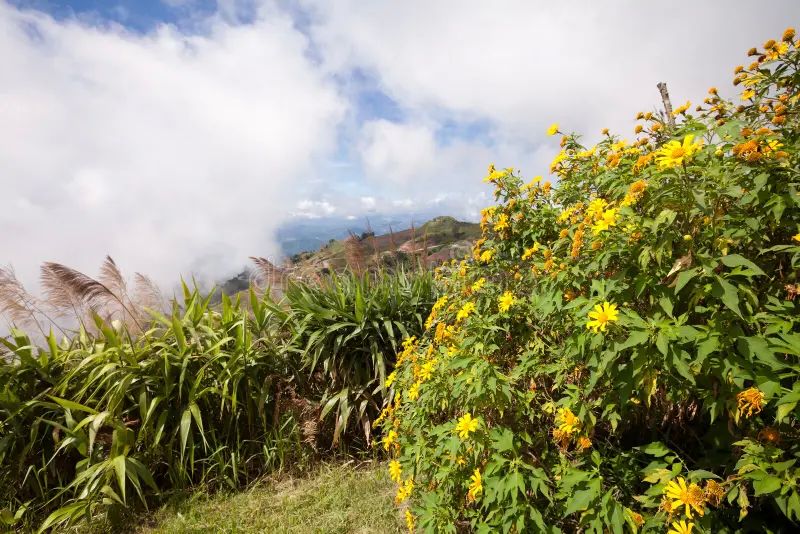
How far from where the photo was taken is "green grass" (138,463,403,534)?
264 centimetres

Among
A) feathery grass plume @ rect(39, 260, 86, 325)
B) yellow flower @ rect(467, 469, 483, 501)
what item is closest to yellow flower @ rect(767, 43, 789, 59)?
yellow flower @ rect(467, 469, 483, 501)

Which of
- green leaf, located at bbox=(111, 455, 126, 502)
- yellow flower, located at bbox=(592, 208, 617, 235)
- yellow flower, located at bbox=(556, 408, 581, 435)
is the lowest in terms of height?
green leaf, located at bbox=(111, 455, 126, 502)

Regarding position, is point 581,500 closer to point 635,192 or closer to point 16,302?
point 635,192

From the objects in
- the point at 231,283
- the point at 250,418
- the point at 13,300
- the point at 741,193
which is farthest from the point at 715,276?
the point at 13,300

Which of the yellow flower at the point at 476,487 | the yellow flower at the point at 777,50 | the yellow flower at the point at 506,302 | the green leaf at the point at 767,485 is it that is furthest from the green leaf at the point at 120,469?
the yellow flower at the point at 777,50

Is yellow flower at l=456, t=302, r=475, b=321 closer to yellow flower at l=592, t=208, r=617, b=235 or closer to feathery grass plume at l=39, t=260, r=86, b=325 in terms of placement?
yellow flower at l=592, t=208, r=617, b=235

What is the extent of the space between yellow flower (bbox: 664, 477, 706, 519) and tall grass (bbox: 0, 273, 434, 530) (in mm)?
2299

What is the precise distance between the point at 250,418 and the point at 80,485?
1.26 metres

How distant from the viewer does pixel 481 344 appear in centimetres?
184

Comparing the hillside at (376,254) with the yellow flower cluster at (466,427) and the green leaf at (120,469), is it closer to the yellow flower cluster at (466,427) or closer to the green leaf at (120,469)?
the green leaf at (120,469)

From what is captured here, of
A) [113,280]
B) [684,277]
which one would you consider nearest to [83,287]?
[113,280]

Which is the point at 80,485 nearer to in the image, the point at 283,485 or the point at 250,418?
the point at 250,418

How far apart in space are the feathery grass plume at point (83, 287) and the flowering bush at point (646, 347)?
10.1 feet

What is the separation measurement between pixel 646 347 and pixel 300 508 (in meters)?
2.55
